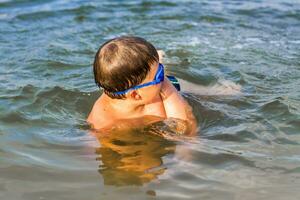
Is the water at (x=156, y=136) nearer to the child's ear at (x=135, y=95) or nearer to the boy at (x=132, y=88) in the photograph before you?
the boy at (x=132, y=88)

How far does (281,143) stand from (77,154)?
1.53m

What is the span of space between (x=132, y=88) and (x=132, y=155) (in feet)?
1.68

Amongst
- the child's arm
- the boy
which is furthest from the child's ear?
the child's arm

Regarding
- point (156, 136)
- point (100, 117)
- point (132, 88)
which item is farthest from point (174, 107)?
point (100, 117)

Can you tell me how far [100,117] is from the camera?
14.7 ft

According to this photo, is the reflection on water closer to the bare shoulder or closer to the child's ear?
the bare shoulder

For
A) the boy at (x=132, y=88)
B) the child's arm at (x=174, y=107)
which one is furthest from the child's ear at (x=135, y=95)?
the child's arm at (x=174, y=107)

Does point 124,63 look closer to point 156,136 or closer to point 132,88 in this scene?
point 132,88

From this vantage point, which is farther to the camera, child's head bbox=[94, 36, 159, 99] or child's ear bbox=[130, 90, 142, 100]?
child's ear bbox=[130, 90, 142, 100]

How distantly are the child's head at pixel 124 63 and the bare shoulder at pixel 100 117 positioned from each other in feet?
1.21

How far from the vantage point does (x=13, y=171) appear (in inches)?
147

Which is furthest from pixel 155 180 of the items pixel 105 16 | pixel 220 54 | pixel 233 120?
pixel 105 16

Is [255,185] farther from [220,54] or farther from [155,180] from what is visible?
[220,54]

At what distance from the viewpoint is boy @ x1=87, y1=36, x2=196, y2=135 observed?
12.9 ft
